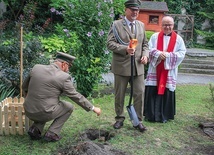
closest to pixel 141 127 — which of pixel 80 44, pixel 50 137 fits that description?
pixel 50 137

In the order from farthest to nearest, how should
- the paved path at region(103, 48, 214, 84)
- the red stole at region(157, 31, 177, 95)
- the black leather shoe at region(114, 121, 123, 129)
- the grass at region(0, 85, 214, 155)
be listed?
the paved path at region(103, 48, 214, 84), the red stole at region(157, 31, 177, 95), the black leather shoe at region(114, 121, 123, 129), the grass at region(0, 85, 214, 155)

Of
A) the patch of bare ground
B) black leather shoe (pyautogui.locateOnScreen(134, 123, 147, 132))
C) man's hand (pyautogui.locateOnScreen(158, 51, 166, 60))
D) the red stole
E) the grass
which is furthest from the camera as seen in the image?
the red stole

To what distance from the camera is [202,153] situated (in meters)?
4.54

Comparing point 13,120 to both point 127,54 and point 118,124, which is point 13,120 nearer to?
point 118,124

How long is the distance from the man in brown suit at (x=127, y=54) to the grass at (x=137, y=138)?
312 millimetres

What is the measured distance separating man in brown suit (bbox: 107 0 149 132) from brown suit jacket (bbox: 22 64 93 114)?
3.10 ft

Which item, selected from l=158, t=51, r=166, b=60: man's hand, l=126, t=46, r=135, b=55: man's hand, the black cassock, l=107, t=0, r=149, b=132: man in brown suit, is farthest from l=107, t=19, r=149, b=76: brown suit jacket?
the black cassock

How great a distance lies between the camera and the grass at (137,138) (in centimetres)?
440

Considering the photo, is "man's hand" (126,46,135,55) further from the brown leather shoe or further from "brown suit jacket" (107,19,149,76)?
the brown leather shoe

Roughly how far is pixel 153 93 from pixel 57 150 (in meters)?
2.10

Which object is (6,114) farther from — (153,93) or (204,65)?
(204,65)

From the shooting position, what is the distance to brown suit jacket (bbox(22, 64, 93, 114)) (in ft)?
13.9

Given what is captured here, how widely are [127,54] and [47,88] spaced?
135 centimetres

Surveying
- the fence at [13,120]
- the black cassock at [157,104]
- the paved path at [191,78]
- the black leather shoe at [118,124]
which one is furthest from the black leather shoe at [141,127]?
the paved path at [191,78]
